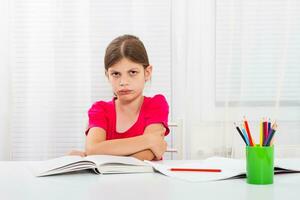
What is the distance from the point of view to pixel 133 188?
3.89 ft

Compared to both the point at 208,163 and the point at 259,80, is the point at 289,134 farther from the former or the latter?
the point at 208,163

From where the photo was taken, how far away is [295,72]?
2590 millimetres

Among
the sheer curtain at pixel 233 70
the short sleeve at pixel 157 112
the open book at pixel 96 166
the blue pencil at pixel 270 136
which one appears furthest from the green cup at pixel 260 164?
the sheer curtain at pixel 233 70

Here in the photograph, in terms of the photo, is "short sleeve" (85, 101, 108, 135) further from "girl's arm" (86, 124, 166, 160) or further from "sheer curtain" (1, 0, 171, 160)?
"sheer curtain" (1, 0, 171, 160)

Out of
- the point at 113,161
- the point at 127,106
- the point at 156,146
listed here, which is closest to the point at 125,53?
the point at 127,106

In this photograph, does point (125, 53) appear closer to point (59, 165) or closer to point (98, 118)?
point (98, 118)

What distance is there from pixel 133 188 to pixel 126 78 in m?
0.81

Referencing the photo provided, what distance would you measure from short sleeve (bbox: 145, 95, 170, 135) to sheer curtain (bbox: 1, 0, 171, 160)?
19.6 inches

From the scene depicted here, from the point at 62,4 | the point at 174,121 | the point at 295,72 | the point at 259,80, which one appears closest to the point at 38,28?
the point at 62,4

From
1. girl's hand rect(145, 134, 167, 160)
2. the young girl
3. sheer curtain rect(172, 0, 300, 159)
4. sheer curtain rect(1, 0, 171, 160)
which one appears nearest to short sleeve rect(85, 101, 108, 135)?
the young girl

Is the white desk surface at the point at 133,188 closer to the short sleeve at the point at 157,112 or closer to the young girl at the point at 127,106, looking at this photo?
the young girl at the point at 127,106

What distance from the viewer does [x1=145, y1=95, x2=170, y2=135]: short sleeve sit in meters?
1.98

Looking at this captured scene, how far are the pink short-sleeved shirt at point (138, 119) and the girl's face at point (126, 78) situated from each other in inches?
3.5

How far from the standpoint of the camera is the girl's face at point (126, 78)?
194 centimetres
